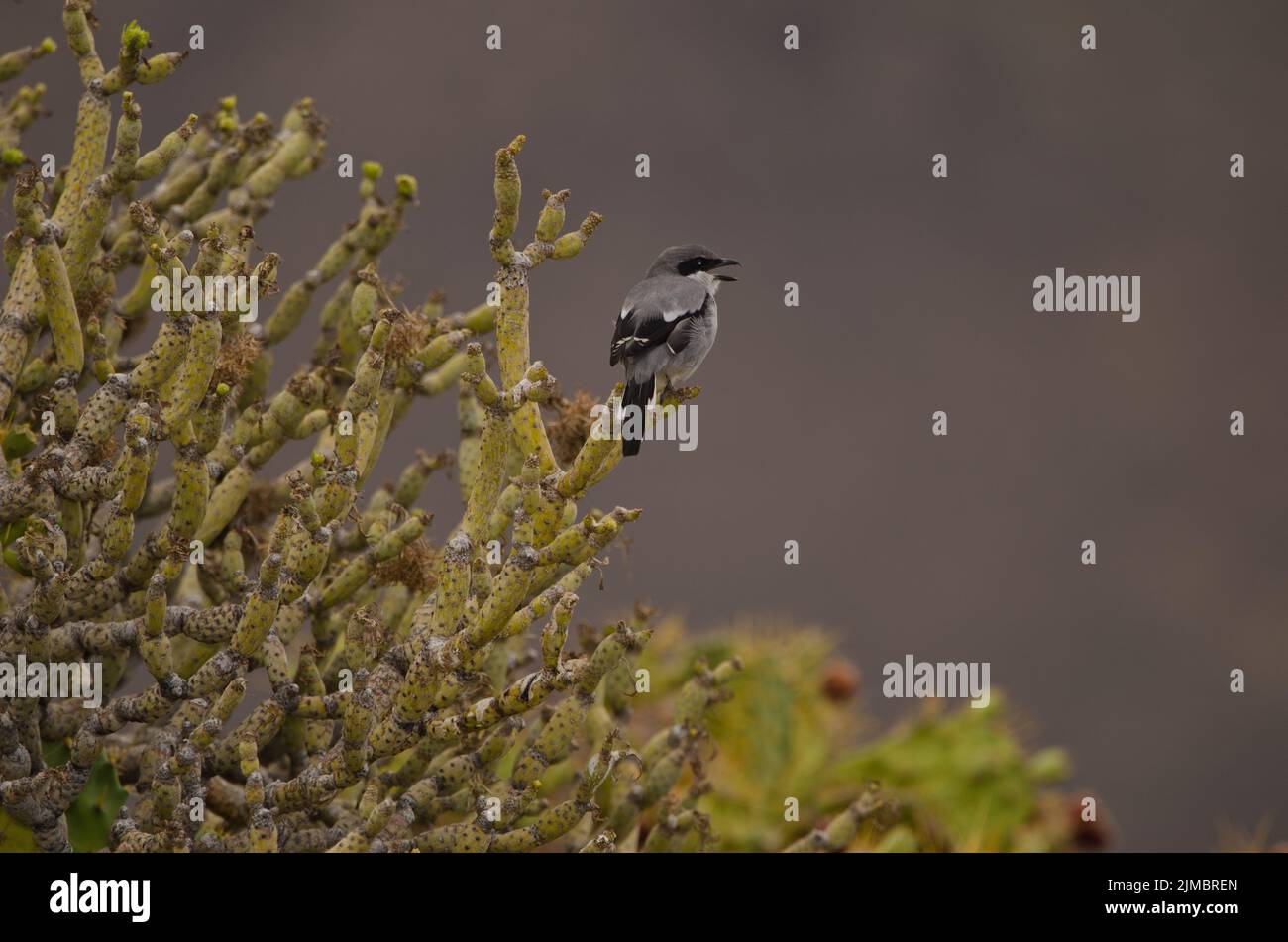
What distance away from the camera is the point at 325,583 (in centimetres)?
370

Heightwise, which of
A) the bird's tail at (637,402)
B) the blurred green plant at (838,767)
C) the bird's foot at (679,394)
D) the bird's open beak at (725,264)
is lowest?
the blurred green plant at (838,767)

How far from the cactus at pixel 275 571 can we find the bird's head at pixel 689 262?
52 centimetres

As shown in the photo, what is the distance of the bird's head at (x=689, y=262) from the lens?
4.02 metres

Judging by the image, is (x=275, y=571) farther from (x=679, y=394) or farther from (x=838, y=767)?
(x=838, y=767)

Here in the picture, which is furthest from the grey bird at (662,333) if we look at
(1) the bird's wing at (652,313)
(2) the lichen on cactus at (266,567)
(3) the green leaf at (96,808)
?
(3) the green leaf at (96,808)

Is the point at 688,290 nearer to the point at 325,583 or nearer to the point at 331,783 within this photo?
the point at 325,583

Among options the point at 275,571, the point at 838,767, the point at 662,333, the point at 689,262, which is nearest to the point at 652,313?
the point at 662,333

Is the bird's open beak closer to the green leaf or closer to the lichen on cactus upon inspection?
the lichen on cactus

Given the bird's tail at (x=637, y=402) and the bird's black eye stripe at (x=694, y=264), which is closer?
the bird's tail at (x=637, y=402)

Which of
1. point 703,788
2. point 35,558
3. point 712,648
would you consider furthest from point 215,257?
point 712,648

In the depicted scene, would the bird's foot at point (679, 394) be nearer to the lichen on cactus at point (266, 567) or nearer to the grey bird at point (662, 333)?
the grey bird at point (662, 333)

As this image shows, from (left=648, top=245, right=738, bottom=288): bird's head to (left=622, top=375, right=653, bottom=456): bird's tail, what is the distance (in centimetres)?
64

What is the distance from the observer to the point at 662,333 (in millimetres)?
3527

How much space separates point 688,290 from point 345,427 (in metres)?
1.06
